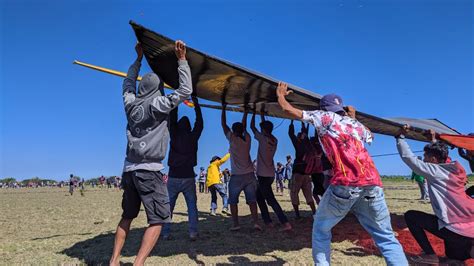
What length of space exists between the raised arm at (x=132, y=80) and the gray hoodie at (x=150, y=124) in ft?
0.25

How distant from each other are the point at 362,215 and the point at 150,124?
87.5 inches

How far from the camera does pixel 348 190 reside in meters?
3.09

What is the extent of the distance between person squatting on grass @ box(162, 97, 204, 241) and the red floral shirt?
2.84 metres

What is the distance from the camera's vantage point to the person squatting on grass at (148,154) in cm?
341

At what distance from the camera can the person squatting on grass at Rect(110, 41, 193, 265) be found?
11.2 feet

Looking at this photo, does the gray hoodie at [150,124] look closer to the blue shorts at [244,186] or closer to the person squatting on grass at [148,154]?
the person squatting on grass at [148,154]

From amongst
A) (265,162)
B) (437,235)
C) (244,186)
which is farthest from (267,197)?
(437,235)

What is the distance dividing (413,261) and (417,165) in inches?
48.5

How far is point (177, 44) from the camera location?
3662mm

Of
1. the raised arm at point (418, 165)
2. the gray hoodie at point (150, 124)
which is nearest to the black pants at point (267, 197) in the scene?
the raised arm at point (418, 165)

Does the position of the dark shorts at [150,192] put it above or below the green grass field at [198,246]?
above

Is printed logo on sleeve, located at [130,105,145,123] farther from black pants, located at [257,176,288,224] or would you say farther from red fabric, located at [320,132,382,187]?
black pants, located at [257,176,288,224]

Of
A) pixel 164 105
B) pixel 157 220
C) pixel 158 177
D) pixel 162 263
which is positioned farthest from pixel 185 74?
pixel 162 263

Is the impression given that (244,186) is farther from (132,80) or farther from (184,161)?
(132,80)
